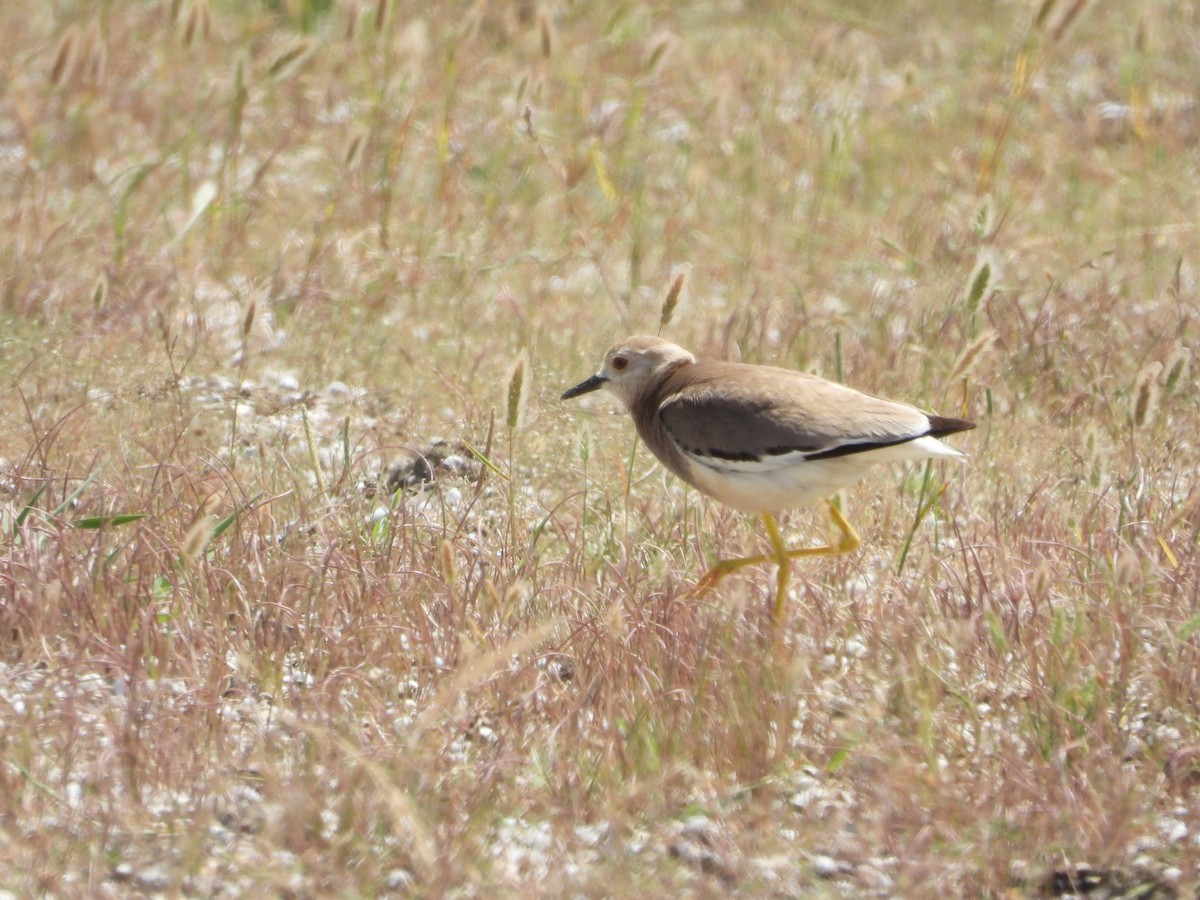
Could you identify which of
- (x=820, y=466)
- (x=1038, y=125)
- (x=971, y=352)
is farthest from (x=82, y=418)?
(x=1038, y=125)

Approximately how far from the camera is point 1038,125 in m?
8.77

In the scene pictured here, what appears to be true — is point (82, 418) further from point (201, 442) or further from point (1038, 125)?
point (1038, 125)

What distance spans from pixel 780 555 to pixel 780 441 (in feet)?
1.01

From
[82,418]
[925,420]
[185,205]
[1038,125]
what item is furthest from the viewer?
[1038,125]

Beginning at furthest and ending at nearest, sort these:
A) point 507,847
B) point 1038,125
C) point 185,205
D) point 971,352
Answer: point 1038,125
point 185,205
point 971,352
point 507,847

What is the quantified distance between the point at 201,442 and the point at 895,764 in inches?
108

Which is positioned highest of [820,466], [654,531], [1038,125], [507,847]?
[1038,125]

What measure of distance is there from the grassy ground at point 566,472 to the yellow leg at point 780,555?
77 millimetres

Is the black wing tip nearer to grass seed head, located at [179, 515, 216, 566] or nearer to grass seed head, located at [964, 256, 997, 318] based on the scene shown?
grass seed head, located at [964, 256, 997, 318]

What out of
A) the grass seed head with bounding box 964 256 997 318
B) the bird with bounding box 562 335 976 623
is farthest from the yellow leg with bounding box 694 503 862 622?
the grass seed head with bounding box 964 256 997 318

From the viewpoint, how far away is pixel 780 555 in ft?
14.4

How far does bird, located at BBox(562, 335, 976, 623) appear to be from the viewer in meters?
4.31

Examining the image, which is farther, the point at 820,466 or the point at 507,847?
the point at 820,466

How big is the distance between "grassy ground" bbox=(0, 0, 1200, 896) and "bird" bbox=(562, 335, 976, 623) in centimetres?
19
